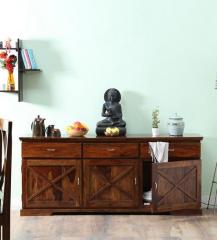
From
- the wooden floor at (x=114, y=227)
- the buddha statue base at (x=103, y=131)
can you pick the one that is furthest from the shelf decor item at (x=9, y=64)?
the wooden floor at (x=114, y=227)

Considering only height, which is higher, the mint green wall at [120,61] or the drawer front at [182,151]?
the mint green wall at [120,61]

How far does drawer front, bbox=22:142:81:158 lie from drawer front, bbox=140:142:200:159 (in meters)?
0.61

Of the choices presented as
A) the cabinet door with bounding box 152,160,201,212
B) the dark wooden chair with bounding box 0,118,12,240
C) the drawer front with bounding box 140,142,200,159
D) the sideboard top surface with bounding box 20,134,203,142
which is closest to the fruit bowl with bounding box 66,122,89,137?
the sideboard top surface with bounding box 20,134,203,142

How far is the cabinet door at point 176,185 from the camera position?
175 inches

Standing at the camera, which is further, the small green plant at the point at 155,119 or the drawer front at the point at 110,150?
the small green plant at the point at 155,119

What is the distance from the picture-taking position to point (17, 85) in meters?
4.94

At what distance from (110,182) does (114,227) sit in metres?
0.51

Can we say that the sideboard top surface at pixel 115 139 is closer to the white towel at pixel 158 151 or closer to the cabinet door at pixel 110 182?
the white towel at pixel 158 151

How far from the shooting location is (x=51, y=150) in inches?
184

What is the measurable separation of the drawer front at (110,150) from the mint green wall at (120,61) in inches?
17.3

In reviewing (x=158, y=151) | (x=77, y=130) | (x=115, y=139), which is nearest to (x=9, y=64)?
(x=77, y=130)

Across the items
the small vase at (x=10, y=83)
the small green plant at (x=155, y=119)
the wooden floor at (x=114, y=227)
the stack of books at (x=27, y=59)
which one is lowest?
the wooden floor at (x=114, y=227)

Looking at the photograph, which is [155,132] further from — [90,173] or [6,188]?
[6,188]

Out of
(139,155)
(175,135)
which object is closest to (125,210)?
(139,155)
